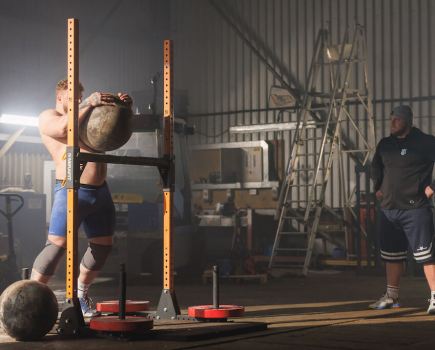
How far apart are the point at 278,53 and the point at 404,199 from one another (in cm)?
1140

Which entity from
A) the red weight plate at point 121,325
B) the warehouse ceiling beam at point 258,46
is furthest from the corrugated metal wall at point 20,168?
the red weight plate at point 121,325

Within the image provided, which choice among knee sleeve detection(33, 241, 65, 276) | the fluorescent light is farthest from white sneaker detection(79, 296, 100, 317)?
the fluorescent light

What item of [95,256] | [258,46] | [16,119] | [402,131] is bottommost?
[95,256]

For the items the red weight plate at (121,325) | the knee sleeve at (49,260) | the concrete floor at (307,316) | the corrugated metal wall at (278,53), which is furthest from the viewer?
the corrugated metal wall at (278,53)

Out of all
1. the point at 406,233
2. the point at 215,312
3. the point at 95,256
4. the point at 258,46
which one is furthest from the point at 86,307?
the point at 258,46

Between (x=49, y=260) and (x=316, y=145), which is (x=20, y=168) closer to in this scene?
(x=316, y=145)

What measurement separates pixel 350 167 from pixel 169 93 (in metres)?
10.8

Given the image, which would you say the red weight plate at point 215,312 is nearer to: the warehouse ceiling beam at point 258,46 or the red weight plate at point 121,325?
the red weight plate at point 121,325

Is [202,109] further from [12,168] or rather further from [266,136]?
[12,168]

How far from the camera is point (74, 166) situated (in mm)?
5082

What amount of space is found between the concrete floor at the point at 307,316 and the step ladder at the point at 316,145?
2722 mm

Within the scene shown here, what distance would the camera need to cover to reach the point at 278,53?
1784cm

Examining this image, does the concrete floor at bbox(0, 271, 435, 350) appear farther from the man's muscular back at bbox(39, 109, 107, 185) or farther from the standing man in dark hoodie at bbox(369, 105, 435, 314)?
the man's muscular back at bbox(39, 109, 107, 185)

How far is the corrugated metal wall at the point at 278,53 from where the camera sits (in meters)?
16.1
